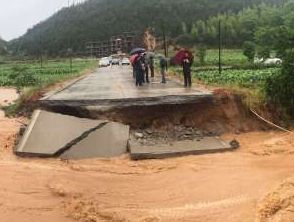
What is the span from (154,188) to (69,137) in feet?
11.2

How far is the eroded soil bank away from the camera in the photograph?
940 centimetres

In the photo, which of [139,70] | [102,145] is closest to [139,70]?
[139,70]

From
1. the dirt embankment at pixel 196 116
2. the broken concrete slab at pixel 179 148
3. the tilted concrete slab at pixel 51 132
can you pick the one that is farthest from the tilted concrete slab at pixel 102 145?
the dirt embankment at pixel 196 116

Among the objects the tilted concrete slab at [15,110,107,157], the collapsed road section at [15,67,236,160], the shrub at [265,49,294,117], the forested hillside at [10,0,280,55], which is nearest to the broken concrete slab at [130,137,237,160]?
the collapsed road section at [15,67,236,160]

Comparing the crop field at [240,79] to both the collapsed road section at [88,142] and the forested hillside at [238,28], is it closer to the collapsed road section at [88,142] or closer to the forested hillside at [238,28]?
the collapsed road section at [88,142]

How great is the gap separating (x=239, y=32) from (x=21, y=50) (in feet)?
215

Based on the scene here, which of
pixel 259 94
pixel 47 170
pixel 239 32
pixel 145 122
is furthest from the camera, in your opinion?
pixel 239 32

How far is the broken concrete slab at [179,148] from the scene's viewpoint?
42.3 ft

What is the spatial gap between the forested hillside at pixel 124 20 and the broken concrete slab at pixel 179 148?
293ft

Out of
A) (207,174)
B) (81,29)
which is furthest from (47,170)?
(81,29)

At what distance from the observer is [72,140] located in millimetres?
13352

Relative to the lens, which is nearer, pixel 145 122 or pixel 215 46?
pixel 145 122

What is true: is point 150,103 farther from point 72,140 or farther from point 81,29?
point 81,29

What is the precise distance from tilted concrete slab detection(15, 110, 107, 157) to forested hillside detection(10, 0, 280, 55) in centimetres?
8893
